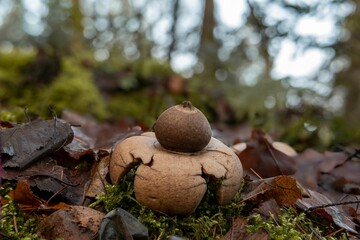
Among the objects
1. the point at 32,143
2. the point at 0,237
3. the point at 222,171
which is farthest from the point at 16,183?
the point at 222,171

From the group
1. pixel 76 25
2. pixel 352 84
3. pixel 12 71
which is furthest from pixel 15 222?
pixel 352 84

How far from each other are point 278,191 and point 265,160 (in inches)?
19.5

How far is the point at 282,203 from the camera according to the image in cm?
161

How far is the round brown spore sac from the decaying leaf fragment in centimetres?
45

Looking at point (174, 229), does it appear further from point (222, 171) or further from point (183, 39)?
point (183, 39)

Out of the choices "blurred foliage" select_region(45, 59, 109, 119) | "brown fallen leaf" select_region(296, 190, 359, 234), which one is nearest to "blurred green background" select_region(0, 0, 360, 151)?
"blurred foliage" select_region(45, 59, 109, 119)

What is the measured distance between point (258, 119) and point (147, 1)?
107 inches

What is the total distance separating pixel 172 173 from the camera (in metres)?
1.39

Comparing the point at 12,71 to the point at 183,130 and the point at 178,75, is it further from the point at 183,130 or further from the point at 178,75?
the point at 183,130

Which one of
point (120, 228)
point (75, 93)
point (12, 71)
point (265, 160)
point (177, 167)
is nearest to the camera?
point (120, 228)

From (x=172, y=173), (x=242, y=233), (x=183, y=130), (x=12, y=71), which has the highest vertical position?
(x=183, y=130)

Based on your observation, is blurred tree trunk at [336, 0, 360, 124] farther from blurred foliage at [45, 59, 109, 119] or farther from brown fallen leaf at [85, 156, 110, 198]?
brown fallen leaf at [85, 156, 110, 198]

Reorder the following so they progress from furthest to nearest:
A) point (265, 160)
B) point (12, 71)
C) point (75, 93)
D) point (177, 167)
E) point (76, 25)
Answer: point (76, 25) → point (12, 71) → point (75, 93) → point (265, 160) → point (177, 167)

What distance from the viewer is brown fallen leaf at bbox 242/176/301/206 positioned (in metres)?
1.56
